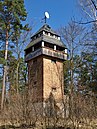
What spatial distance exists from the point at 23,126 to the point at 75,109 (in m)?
3.34

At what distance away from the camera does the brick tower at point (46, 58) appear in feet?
96.9

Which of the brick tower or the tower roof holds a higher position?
the tower roof

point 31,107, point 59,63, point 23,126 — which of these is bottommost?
point 23,126

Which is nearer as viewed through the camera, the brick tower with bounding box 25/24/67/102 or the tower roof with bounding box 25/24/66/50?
the brick tower with bounding box 25/24/67/102

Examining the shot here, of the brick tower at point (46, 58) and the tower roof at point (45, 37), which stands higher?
the tower roof at point (45, 37)

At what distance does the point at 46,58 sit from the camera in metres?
30.6

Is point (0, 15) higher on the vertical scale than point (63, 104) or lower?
higher

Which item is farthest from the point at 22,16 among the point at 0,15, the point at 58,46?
the point at 58,46

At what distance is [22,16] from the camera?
25.3 m

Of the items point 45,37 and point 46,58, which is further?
point 45,37

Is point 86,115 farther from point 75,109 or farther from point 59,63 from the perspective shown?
point 59,63

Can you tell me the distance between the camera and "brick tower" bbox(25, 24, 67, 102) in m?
29.5

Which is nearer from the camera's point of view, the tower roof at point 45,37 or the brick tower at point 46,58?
the brick tower at point 46,58

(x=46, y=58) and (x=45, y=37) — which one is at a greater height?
(x=45, y=37)
